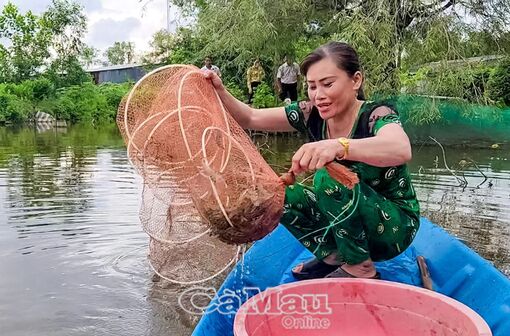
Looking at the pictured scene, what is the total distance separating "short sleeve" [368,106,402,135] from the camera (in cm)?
209

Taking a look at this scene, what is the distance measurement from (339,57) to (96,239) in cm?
341

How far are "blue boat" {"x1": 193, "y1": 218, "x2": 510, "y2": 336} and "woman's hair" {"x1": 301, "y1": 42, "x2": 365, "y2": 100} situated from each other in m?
0.89

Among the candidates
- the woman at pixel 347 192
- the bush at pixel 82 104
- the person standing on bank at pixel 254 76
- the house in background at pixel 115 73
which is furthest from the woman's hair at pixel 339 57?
the house in background at pixel 115 73

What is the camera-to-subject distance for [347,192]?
2.16m

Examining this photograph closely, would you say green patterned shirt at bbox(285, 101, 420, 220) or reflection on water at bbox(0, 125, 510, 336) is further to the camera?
reflection on water at bbox(0, 125, 510, 336)

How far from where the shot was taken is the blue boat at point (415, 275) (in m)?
2.11

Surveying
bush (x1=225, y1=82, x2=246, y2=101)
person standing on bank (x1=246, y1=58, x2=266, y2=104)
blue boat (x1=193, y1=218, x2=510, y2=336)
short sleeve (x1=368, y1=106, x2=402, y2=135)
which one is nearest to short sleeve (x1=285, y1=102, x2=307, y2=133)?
short sleeve (x1=368, y1=106, x2=402, y2=135)

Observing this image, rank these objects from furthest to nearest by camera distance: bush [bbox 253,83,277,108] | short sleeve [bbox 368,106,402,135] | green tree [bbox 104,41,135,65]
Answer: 1. green tree [bbox 104,41,135,65]
2. bush [bbox 253,83,277,108]
3. short sleeve [bbox 368,106,402,135]

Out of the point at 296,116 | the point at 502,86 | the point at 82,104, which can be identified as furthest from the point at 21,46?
the point at 296,116

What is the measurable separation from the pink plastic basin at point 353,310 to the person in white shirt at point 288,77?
11.0 m

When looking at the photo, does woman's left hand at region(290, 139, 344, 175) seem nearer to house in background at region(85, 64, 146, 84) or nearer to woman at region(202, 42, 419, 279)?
woman at region(202, 42, 419, 279)

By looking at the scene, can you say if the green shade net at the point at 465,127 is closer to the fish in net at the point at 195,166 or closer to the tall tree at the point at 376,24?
the tall tree at the point at 376,24

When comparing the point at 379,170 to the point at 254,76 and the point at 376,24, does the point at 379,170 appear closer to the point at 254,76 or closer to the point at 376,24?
the point at 376,24

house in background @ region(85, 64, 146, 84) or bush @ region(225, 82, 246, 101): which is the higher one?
house in background @ region(85, 64, 146, 84)
